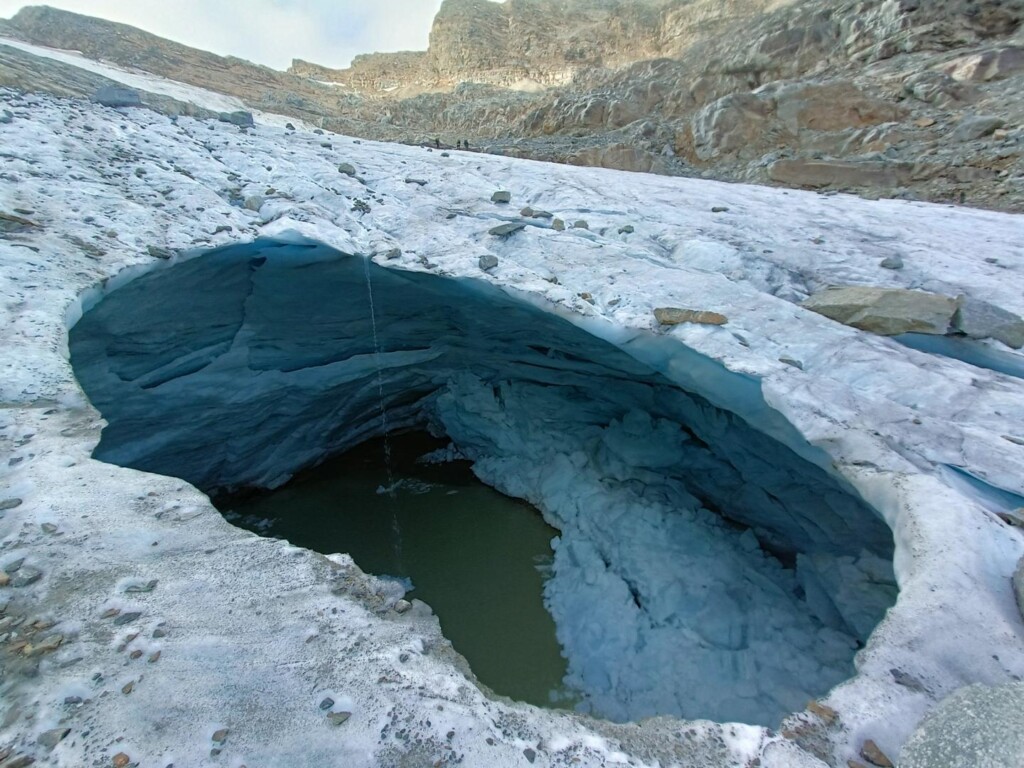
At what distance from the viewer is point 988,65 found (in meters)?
7.77

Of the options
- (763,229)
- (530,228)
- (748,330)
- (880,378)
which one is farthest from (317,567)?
(763,229)

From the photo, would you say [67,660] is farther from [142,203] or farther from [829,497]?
[829,497]

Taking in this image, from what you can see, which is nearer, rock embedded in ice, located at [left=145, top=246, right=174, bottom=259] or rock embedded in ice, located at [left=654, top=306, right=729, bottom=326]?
rock embedded in ice, located at [left=654, top=306, right=729, bottom=326]

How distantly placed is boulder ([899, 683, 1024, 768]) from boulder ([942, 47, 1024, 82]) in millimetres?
9989

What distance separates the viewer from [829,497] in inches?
141

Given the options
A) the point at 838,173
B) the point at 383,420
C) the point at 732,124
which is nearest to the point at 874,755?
the point at 383,420

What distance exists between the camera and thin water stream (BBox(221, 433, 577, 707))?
422cm

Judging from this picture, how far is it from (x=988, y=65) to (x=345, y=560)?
10.7 metres

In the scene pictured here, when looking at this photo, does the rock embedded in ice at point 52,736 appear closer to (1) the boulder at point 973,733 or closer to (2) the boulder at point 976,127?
(1) the boulder at point 973,733

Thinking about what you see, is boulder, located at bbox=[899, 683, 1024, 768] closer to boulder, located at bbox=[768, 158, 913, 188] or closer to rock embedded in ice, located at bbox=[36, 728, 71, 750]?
rock embedded in ice, located at bbox=[36, 728, 71, 750]

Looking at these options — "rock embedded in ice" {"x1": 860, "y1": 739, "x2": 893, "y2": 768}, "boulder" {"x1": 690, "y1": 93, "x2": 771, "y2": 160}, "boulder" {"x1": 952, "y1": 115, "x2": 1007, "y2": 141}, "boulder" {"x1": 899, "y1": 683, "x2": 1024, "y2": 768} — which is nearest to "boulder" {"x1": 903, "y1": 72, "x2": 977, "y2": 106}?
"boulder" {"x1": 952, "y1": 115, "x2": 1007, "y2": 141}

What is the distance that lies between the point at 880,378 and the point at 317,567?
2641 mm

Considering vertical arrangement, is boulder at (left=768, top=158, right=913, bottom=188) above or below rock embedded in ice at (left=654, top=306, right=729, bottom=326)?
above

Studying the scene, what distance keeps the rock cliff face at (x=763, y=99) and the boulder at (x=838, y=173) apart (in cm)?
2
